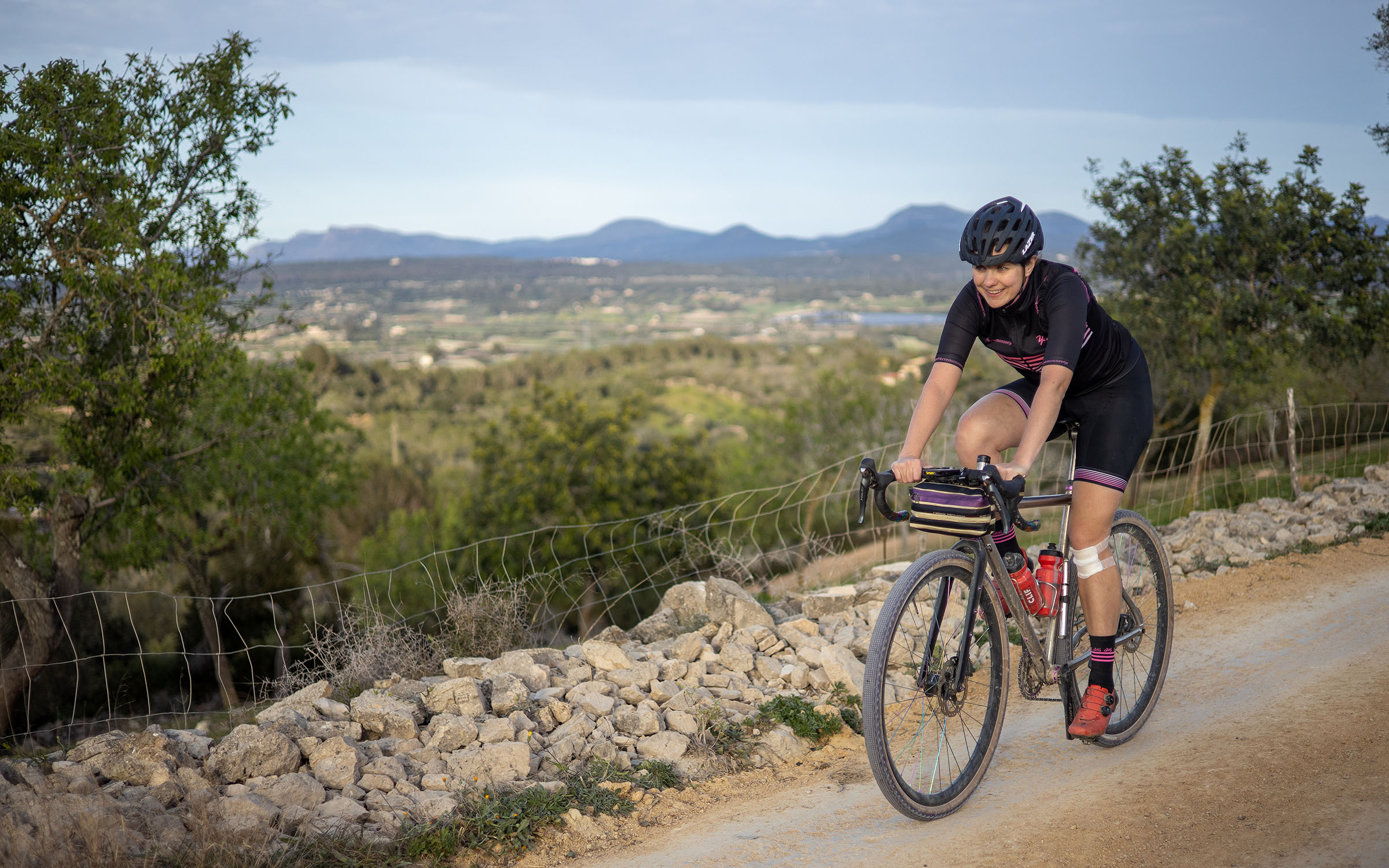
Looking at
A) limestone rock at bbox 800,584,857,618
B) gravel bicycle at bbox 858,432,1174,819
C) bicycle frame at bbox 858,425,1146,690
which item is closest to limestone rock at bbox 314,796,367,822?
gravel bicycle at bbox 858,432,1174,819

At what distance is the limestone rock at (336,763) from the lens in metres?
3.61

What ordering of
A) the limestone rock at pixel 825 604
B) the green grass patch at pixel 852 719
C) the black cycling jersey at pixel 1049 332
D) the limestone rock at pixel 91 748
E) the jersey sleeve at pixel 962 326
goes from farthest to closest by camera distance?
1. the limestone rock at pixel 825 604
2. the green grass patch at pixel 852 719
3. the limestone rock at pixel 91 748
4. the jersey sleeve at pixel 962 326
5. the black cycling jersey at pixel 1049 332

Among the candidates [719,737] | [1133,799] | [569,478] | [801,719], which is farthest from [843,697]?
[569,478]

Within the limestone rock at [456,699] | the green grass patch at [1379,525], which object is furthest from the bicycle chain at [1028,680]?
the green grass patch at [1379,525]

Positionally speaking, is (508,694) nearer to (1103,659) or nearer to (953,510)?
(953,510)

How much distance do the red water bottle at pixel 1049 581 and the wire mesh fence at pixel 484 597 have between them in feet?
3.23

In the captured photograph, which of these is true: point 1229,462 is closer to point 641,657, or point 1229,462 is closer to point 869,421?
point 869,421

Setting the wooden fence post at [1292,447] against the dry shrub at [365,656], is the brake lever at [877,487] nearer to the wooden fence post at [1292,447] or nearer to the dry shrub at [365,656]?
the dry shrub at [365,656]

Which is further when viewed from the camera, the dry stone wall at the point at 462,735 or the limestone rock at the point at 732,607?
the limestone rock at the point at 732,607

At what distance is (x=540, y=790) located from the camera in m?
3.61

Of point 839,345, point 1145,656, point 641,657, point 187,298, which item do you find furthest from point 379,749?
point 839,345

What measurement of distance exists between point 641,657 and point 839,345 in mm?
90989

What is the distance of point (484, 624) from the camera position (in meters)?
5.52

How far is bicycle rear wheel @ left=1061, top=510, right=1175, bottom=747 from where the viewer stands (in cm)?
400
